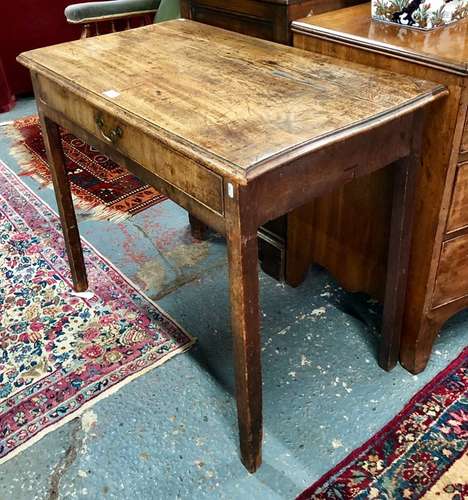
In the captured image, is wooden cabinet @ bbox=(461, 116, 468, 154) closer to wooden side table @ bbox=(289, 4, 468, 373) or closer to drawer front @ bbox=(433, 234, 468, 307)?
wooden side table @ bbox=(289, 4, 468, 373)

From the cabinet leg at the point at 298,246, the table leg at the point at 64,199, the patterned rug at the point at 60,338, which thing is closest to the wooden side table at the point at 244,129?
the table leg at the point at 64,199

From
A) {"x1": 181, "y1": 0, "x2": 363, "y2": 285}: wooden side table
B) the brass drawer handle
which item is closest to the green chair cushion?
{"x1": 181, "y1": 0, "x2": 363, "y2": 285}: wooden side table

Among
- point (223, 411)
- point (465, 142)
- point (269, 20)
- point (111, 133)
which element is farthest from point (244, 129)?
point (223, 411)

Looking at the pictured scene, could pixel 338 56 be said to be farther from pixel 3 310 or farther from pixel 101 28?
pixel 101 28

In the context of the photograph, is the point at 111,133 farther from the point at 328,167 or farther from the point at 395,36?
the point at 395,36

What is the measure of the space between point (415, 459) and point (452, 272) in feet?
1.39

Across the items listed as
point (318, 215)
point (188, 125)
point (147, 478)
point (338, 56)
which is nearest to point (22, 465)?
point (147, 478)

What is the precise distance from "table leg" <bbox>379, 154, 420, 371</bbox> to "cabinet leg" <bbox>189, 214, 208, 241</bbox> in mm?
806

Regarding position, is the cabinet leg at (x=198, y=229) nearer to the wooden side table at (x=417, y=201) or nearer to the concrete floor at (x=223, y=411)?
the concrete floor at (x=223, y=411)

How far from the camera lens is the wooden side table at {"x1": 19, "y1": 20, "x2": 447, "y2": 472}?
960 mm

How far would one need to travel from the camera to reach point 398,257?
1.31 meters

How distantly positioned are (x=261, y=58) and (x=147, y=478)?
0.96 meters

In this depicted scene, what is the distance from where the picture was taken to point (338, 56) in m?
1.33

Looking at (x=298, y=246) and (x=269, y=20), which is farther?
(x=298, y=246)
